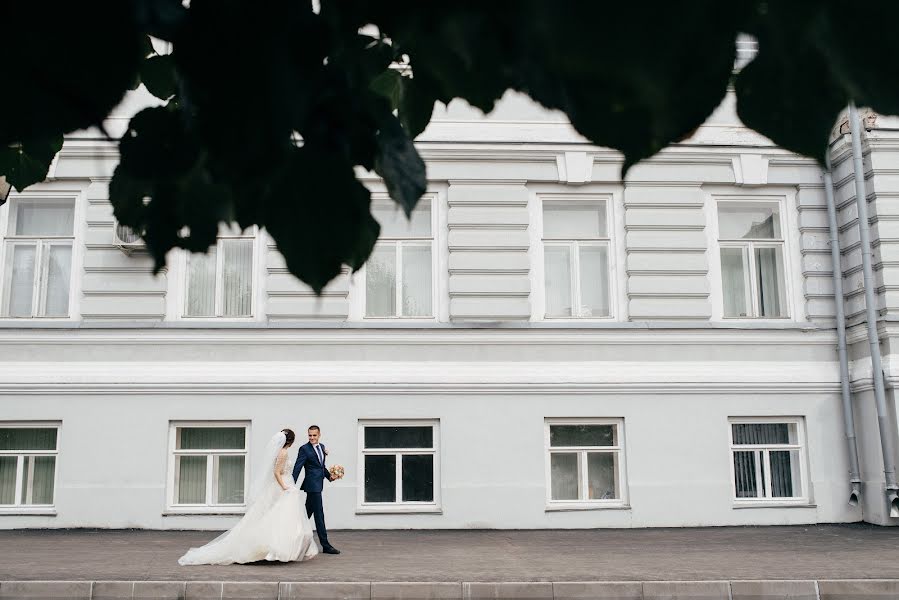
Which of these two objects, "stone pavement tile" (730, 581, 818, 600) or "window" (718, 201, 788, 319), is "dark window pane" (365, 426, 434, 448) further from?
"stone pavement tile" (730, 581, 818, 600)

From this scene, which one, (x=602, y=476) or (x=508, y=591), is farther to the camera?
(x=602, y=476)

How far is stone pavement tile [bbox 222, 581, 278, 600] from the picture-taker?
7.94 m

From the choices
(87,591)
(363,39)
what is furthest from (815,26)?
(87,591)

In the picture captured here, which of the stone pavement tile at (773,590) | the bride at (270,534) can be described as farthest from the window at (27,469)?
the stone pavement tile at (773,590)

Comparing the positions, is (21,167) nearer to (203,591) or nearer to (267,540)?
(203,591)

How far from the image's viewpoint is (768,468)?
500 inches

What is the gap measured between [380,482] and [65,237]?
17.5 ft

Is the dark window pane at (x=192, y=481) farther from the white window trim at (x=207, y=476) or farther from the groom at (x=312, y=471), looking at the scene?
the groom at (x=312, y=471)

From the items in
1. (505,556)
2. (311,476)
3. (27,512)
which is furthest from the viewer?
(27,512)

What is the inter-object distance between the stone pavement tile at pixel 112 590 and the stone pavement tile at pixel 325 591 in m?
1.26

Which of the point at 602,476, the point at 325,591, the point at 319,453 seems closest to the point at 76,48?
the point at 325,591

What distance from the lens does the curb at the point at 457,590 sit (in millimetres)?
7832

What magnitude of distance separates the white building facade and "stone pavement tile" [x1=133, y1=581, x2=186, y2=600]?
13.4 feet

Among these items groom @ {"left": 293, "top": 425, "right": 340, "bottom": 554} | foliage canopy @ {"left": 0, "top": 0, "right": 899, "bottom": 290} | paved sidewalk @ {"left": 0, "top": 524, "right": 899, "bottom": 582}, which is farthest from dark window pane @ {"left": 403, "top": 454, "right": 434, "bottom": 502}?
foliage canopy @ {"left": 0, "top": 0, "right": 899, "bottom": 290}
